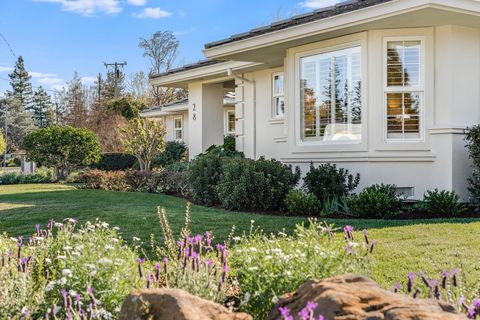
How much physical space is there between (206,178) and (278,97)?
419 centimetres

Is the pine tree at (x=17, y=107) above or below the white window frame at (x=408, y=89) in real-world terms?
above

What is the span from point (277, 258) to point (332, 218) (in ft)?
17.9

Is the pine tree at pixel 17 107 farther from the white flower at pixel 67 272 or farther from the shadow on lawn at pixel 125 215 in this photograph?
the white flower at pixel 67 272

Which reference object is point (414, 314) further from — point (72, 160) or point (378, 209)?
point (72, 160)

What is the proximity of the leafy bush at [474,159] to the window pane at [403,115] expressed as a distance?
2.87 feet

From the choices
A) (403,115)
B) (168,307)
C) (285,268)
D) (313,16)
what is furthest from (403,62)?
A: (168,307)

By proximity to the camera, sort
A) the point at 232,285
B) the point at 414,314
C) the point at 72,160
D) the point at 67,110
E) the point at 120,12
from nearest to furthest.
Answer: the point at 414,314 → the point at 232,285 → the point at 72,160 → the point at 120,12 → the point at 67,110

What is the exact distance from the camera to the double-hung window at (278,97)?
14484mm

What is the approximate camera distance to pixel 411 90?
9828 mm

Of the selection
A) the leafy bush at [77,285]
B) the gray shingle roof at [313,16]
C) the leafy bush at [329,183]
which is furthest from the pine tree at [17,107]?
the leafy bush at [77,285]

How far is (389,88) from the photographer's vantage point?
32.4ft

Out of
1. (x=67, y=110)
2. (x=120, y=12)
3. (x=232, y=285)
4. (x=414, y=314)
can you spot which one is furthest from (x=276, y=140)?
(x=67, y=110)

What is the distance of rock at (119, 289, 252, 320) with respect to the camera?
2.56 meters

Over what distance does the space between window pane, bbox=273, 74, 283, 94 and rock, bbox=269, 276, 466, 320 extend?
11960 mm
